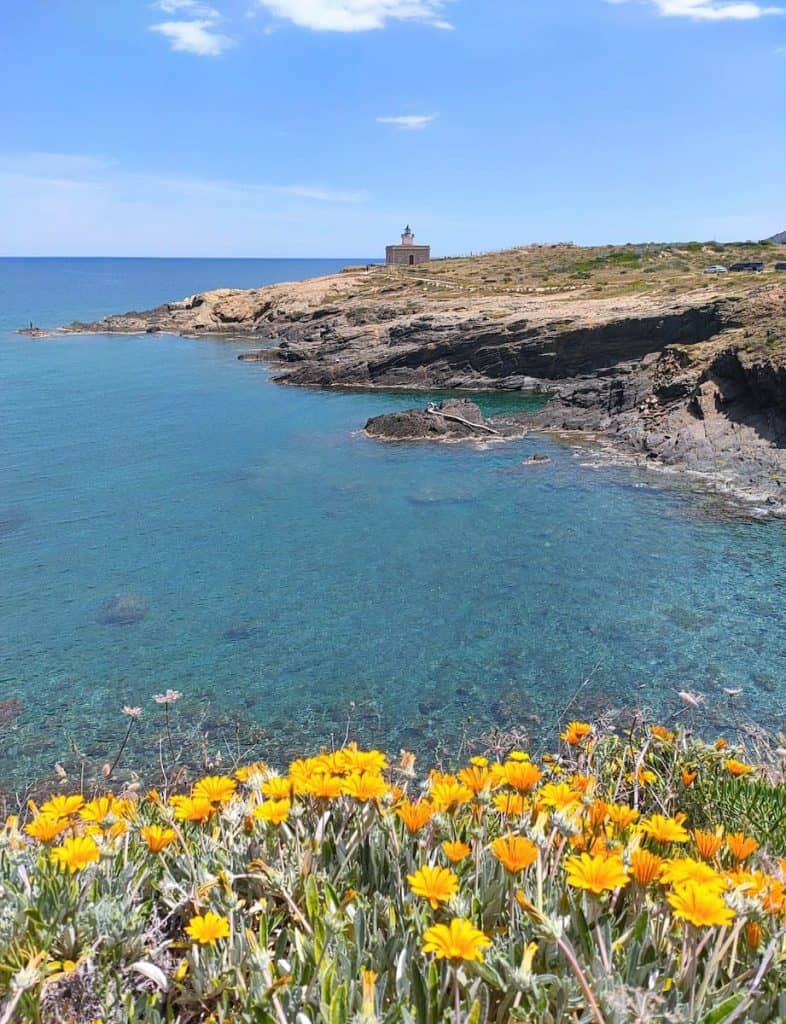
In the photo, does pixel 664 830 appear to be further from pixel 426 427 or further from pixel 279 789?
pixel 426 427

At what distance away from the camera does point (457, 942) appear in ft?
7.50

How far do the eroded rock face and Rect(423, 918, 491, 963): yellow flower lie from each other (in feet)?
112

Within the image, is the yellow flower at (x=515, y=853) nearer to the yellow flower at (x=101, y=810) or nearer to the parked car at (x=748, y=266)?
the yellow flower at (x=101, y=810)

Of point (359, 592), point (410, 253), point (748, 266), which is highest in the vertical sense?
point (410, 253)

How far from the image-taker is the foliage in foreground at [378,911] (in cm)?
241

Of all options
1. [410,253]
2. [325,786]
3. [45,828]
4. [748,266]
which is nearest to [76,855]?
[45,828]

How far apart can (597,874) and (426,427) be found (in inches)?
1363

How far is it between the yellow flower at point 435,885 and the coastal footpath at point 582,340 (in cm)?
2521

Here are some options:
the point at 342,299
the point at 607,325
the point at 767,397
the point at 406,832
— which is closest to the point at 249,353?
the point at 342,299

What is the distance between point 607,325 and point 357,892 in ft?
154

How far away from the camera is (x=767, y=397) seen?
30891 millimetres

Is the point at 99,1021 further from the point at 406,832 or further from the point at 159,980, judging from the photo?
the point at 406,832

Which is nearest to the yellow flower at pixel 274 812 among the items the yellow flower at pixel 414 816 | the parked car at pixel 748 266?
the yellow flower at pixel 414 816

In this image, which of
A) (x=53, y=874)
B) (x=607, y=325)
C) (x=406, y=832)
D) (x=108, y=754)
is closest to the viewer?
(x=53, y=874)
